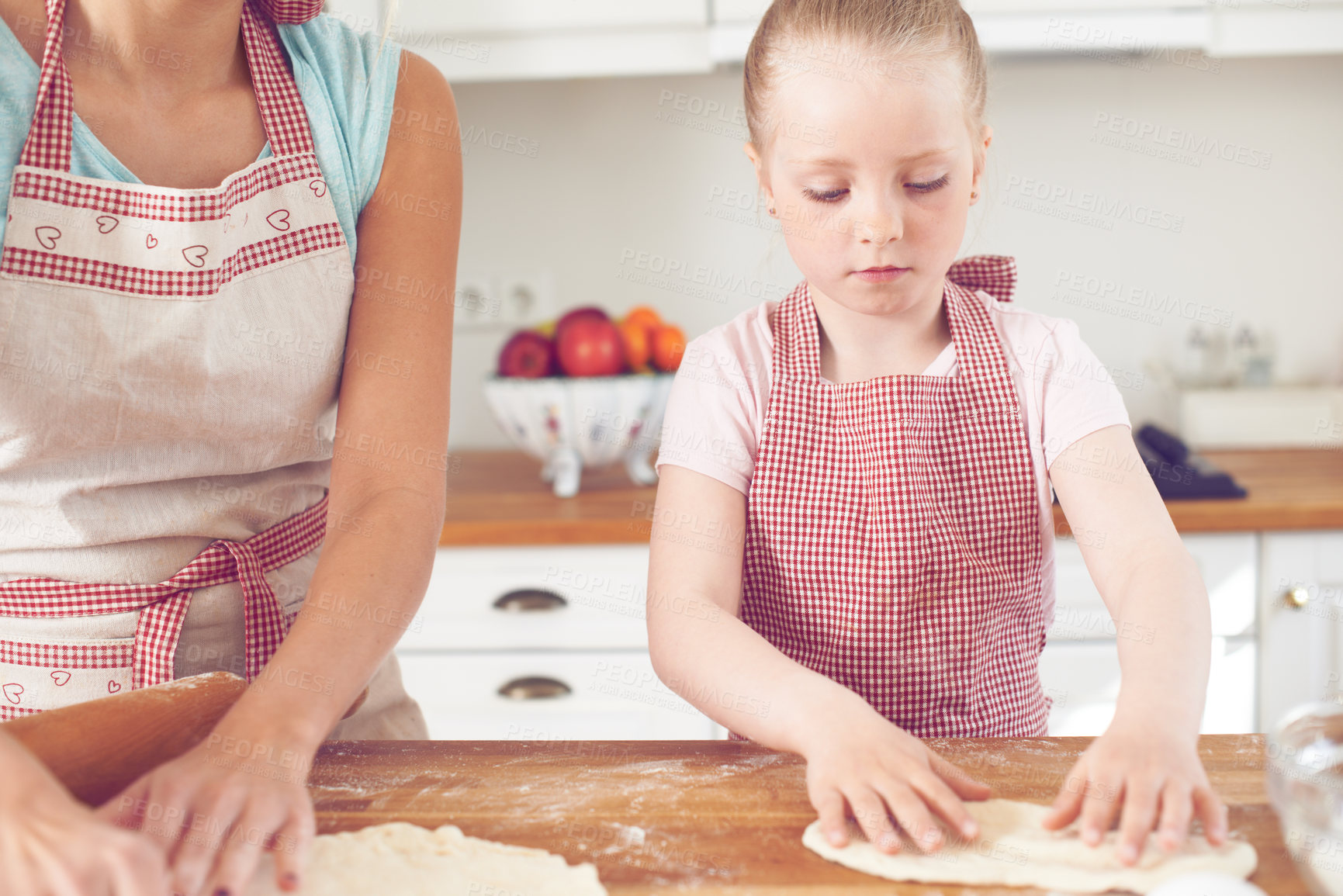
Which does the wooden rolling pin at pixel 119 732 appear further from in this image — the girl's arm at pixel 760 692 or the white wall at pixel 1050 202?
the white wall at pixel 1050 202

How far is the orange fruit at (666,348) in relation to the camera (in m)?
1.68

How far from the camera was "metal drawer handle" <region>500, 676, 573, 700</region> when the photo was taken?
1560 millimetres

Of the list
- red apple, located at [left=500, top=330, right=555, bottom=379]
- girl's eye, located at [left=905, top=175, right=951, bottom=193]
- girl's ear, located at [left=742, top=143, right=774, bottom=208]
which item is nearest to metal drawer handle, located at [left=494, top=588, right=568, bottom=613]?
red apple, located at [left=500, top=330, right=555, bottom=379]

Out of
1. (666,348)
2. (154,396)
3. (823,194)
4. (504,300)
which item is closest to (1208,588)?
(666,348)

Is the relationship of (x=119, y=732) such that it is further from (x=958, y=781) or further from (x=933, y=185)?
(x=933, y=185)

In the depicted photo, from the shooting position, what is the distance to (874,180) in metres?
0.74

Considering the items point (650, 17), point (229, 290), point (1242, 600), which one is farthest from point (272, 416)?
point (1242, 600)

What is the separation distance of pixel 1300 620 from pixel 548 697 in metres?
1.05

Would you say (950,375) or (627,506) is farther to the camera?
(627,506)

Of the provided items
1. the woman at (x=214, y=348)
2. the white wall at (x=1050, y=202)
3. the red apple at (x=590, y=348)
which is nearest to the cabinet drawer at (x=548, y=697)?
the red apple at (x=590, y=348)

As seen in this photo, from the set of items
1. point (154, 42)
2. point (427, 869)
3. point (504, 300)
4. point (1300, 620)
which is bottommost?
point (1300, 620)

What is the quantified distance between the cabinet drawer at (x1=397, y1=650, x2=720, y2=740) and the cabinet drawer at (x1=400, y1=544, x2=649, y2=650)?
0.08 ft

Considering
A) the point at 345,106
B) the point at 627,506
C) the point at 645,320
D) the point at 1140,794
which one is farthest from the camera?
the point at 645,320

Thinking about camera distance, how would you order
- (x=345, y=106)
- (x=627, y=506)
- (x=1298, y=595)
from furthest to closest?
(x=627, y=506) → (x=1298, y=595) → (x=345, y=106)
